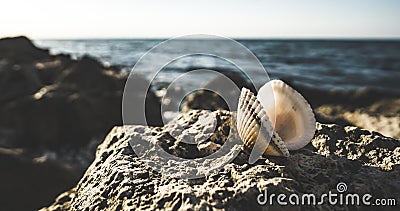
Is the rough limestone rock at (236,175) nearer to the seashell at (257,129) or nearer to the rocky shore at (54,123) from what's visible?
the seashell at (257,129)

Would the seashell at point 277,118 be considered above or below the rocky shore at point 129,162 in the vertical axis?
above

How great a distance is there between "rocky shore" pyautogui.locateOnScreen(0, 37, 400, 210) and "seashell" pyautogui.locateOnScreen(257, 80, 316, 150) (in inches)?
5.2

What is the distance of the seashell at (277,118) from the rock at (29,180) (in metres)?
2.27

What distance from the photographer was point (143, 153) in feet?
7.47

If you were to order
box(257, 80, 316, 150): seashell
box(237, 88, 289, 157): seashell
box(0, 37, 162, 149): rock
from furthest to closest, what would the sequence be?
box(0, 37, 162, 149): rock < box(257, 80, 316, 150): seashell < box(237, 88, 289, 157): seashell

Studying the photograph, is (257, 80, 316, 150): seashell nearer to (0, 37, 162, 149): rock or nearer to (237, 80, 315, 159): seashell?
(237, 80, 315, 159): seashell

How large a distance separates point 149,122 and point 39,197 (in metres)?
3.35

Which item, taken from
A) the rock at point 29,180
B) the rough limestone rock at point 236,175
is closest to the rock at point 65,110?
the rock at point 29,180

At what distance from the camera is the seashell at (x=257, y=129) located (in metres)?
1.99

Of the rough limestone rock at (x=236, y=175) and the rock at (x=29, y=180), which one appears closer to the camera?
the rough limestone rock at (x=236, y=175)

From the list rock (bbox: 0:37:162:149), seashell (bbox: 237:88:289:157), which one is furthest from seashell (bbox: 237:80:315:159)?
rock (bbox: 0:37:162:149)

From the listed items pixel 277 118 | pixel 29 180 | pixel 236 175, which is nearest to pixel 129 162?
pixel 236 175

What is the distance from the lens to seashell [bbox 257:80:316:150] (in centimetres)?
229

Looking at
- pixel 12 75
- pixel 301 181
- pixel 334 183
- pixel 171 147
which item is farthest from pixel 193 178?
pixel 12 75
